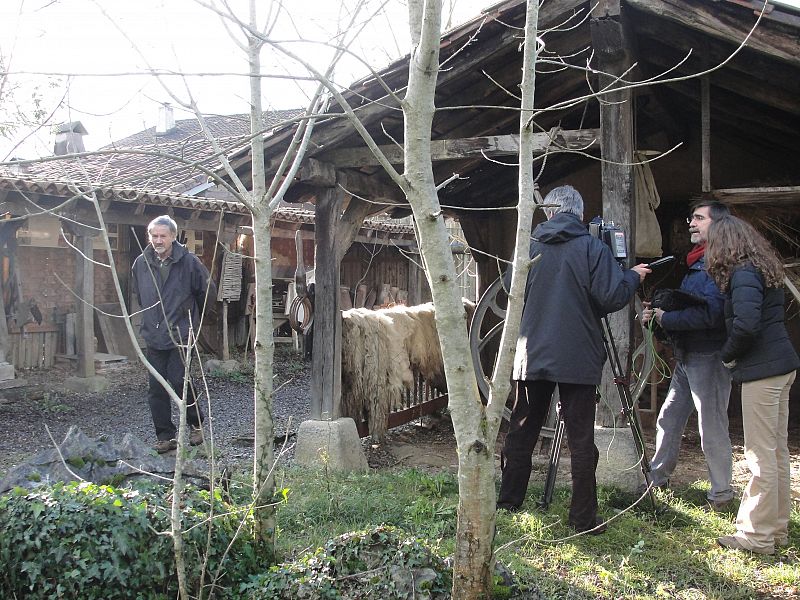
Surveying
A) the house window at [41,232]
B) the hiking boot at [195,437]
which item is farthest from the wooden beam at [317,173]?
the house window at [41,232]

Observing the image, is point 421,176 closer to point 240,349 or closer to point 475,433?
point 475,433

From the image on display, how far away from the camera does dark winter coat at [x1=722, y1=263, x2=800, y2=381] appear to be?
3.68 m

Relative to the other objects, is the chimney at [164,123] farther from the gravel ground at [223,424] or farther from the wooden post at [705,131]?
the wooden post at [705,131]

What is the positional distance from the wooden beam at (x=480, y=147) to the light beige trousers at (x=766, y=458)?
1.80 m

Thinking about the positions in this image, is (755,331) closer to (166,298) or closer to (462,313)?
(462,313)

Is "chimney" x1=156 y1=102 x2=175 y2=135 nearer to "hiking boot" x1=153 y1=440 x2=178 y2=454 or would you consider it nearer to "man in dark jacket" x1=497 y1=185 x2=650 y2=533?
"hiking boot" x1=153 y1=440 x2=178 y2=454

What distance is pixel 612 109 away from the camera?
197 inches

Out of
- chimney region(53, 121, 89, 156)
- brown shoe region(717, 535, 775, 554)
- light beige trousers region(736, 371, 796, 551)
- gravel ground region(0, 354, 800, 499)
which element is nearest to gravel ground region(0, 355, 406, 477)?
gravel ground region(0, 354, 800, 499)

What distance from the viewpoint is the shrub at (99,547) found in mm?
2686

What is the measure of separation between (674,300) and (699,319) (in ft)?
0.61

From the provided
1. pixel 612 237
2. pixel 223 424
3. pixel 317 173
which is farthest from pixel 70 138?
pixel 612 237

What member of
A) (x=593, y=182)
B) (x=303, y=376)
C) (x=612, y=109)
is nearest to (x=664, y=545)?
(x=612, y=109)

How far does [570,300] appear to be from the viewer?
4.07m

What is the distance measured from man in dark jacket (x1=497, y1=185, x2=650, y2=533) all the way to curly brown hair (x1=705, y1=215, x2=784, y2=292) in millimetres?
386
